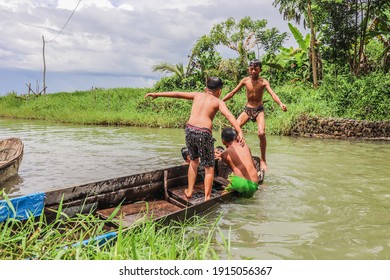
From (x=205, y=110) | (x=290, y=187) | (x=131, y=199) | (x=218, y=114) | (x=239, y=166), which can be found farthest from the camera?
(x=218, y=114)

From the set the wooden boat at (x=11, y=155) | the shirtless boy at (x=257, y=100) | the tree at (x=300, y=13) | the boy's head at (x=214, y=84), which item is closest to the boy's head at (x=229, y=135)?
the boy's head at (x=214, y=84)

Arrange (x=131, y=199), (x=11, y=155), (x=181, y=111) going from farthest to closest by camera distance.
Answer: (x=181, y=111) < (x=11, y=155) < (x=131, y=199)

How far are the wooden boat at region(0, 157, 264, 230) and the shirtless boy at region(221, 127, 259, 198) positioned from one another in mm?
166

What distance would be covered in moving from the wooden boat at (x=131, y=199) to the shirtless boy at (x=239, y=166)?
166 millimetres

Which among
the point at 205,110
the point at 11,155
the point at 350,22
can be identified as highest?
the point at 350,22

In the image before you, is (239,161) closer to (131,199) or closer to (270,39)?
(131,199)

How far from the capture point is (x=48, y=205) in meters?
3.56

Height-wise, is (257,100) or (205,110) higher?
(257,100)

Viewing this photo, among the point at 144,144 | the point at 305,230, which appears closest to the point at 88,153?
the point at 144,144

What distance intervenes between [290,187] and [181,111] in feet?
46.4

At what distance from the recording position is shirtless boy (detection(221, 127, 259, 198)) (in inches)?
200

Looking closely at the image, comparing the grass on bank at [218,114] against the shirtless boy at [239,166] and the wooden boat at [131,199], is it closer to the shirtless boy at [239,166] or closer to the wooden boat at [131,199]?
the shirtless boy at [239,166]

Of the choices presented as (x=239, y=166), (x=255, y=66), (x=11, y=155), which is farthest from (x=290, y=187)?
(x=11, y=155)

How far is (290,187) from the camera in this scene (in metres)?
6.12
